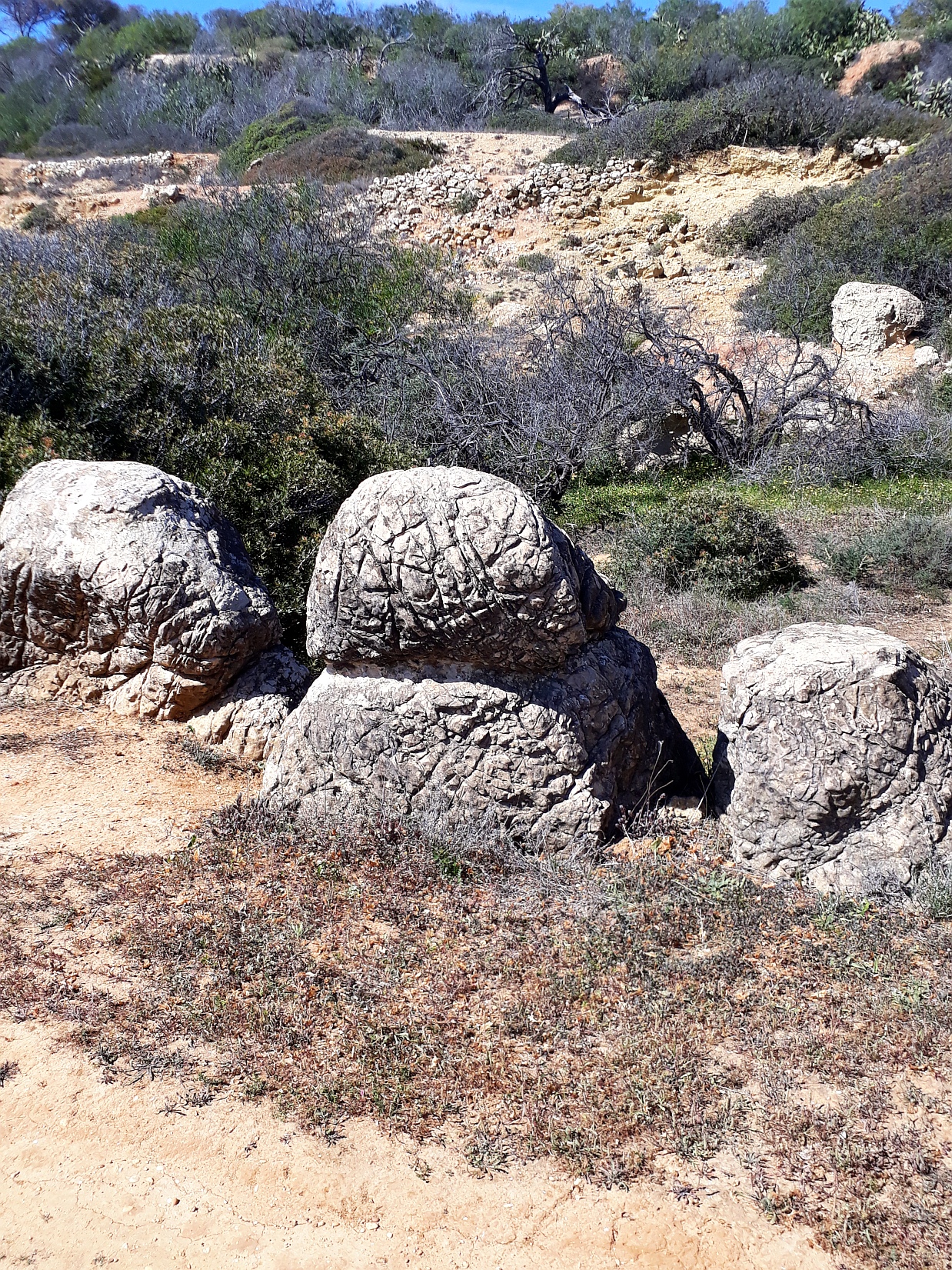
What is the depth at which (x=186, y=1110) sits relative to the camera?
2834mm

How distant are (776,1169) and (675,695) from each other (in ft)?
13.9

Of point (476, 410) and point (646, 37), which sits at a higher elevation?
point (646, 37)

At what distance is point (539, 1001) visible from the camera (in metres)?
3.28

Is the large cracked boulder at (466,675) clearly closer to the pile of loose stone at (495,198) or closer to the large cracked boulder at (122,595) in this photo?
the large cracked boulder at (122,595)

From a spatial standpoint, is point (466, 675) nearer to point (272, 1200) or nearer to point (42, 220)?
point (272, 1200)

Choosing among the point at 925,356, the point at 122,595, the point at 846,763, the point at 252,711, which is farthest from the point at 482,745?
the point at 925,356

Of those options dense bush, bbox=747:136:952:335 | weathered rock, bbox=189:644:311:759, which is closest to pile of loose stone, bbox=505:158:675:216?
dense bush, bbox=747:136:952:335

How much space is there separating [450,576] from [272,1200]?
2270mm

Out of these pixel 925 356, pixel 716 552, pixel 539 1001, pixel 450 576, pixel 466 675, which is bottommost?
pixel 716 552

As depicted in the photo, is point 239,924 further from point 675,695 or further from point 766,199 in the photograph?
point 766,199

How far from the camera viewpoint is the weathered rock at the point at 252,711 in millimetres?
5535

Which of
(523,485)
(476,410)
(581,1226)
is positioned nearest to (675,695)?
(581,1226)

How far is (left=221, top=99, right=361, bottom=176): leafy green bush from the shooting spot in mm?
26453

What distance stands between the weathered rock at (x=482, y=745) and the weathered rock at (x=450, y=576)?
134mm
